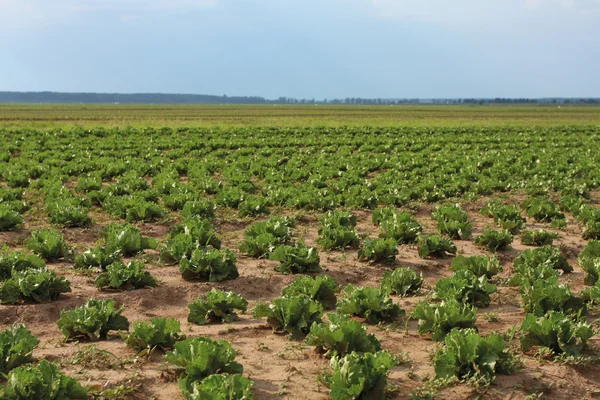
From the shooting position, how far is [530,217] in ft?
46.9

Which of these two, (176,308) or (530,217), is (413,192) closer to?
(530,217)

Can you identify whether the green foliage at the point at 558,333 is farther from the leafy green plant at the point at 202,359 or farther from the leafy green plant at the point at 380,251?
the leafy green plant at the point at 380,251

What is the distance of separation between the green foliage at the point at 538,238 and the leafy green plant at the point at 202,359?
26.2ft

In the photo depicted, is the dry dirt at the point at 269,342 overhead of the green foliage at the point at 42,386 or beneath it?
beneath

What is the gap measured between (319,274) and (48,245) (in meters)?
4.48

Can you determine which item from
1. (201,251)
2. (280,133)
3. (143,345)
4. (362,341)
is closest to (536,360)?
(362,341)

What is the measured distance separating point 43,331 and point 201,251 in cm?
260

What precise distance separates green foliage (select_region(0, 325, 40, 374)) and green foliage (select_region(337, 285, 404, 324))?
3.50 m

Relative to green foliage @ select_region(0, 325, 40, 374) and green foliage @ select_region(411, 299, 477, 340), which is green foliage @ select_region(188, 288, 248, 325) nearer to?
green foliage @ select_region(0, 325, 40, 374)

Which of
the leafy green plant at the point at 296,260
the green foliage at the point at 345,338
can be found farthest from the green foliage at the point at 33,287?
the green foliage at the point at 345,338

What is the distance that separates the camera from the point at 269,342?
677cm

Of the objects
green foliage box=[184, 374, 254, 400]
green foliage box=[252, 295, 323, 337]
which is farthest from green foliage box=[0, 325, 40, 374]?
green foliage box=[252, 295, 323, 337]

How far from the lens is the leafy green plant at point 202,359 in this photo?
5.39 metres

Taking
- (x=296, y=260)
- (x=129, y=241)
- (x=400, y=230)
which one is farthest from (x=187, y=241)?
(x=400, y=230)
